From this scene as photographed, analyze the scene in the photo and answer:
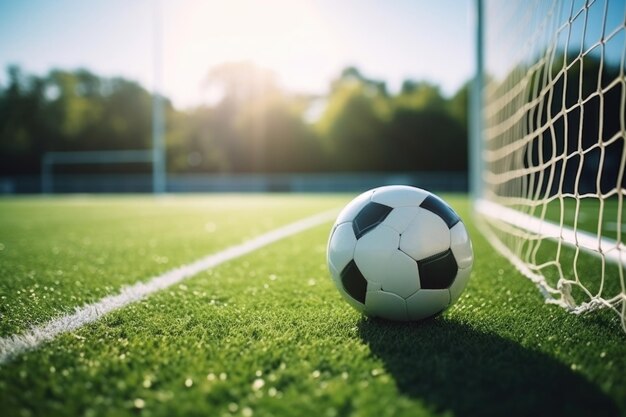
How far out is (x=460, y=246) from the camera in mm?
2219

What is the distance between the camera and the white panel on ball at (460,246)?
7.22 feet

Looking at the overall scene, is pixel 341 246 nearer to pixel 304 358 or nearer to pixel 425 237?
pixel 425 237

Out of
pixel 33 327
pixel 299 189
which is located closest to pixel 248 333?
pixel 33 327

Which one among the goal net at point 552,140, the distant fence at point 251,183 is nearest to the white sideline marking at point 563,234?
the goal net at point 552,140

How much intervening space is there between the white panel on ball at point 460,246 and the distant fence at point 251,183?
30108mm

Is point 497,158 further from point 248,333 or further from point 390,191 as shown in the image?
point 248,333

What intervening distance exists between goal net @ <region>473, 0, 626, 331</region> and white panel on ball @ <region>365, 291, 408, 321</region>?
0.95 m

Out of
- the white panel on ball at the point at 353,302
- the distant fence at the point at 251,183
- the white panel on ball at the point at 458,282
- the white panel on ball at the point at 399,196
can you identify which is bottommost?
the distant fence at the point at 251,183

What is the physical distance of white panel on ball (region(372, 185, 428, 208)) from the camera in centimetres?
227

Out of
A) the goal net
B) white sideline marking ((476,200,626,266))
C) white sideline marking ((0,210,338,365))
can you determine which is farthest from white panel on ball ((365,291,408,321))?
white sideline marking ((0,210,338,365))

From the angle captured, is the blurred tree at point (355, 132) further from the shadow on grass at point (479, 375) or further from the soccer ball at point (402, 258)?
the shadow on grass at point (479, 375)

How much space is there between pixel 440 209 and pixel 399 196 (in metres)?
0.21

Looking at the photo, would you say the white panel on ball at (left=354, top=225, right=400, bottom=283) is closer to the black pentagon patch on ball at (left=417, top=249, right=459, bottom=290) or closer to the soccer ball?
the soccer ball

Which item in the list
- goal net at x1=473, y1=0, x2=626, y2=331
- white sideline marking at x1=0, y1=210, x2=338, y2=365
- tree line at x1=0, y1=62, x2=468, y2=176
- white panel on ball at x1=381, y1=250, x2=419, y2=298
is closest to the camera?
white sideline marking at x1=0, y1=210, x2=338, y2=365
